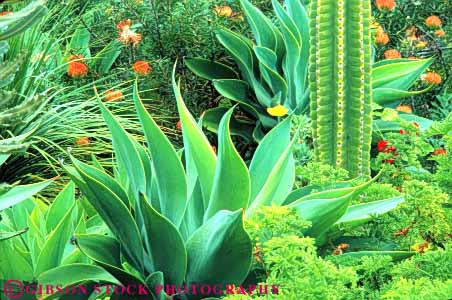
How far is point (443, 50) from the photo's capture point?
217 inches

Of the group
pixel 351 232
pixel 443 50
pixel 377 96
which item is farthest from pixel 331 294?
pixel 443 50

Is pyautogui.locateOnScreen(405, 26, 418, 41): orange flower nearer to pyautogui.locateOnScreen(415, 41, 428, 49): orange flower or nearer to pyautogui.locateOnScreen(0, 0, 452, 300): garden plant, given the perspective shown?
pyautogui.locateOnScreen(415, 41, 428, 49): orange flower

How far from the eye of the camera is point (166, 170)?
9.41 ft

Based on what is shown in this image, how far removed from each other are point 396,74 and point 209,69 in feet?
3.59

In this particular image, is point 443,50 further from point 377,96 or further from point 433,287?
point 433,287

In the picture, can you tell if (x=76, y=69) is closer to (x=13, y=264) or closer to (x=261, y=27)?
(x=261, y=27)

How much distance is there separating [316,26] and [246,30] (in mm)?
1782

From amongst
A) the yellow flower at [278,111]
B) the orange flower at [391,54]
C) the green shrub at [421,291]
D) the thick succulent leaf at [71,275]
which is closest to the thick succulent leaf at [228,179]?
the thick succulent leaf at [71,275]

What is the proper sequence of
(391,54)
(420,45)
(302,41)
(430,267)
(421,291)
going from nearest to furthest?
(421,291) → (430,267) → (302,41) → (391,54) → (420,45)

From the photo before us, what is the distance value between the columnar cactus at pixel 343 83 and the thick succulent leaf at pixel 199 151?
100cm

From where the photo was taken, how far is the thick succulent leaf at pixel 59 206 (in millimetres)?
3242

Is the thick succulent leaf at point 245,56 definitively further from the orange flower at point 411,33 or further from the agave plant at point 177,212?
the agave plant at point 177,212

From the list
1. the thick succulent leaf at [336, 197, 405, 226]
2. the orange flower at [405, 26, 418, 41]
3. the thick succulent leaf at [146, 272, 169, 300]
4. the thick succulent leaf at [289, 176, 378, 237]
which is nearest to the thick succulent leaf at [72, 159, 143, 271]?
the thick succulent leaf at [146, 272, 169, 300]

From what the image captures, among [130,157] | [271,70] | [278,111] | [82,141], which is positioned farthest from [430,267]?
[82,141]
